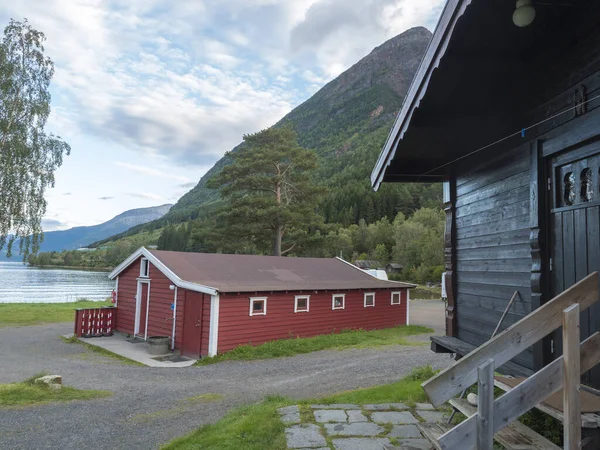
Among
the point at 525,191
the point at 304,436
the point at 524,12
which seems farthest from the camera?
the point at 525,191

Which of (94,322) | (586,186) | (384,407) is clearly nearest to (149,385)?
(384,407)

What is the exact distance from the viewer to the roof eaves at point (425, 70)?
342 cm

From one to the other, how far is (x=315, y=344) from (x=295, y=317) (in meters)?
1.37

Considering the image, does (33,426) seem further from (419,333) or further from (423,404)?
(419,333)

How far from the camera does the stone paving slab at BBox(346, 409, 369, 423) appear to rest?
5.05 metres

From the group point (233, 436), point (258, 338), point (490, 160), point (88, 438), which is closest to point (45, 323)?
point (258, 338)

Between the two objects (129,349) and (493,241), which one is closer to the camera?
(493,241)

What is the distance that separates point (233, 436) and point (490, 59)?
4899 mm

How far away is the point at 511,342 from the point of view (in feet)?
9.16

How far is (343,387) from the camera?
9.16m

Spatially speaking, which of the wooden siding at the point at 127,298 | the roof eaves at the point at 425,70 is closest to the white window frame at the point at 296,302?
the wooden siding at the point at 127,298

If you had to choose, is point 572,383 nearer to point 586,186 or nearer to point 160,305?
point 586,186

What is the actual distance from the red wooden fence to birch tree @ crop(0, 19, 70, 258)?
259 inches

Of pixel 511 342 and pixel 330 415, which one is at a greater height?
pixel 511 342
